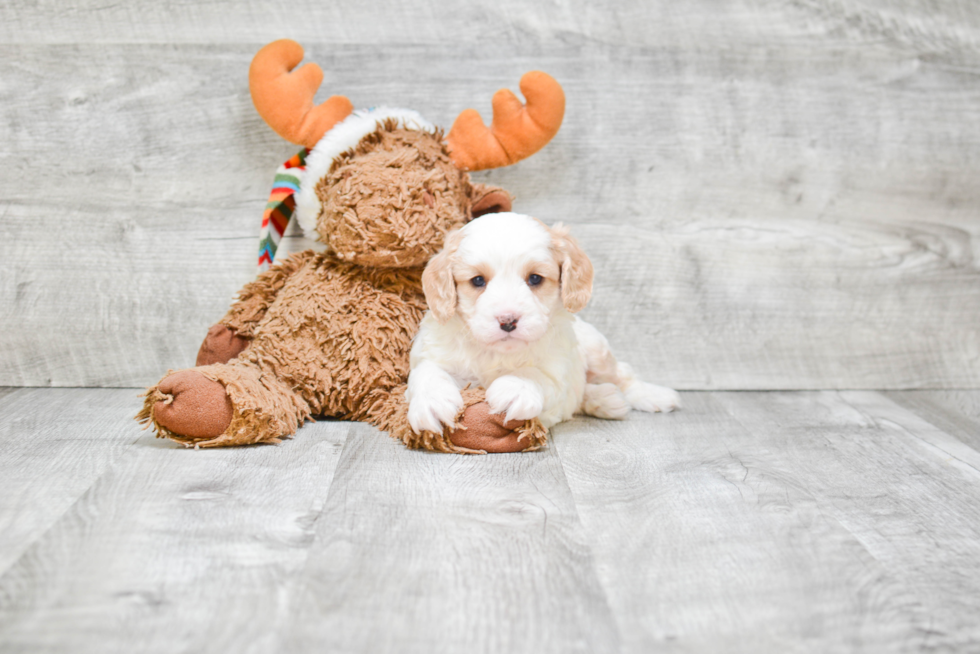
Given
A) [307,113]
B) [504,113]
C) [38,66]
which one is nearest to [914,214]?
[504,113]

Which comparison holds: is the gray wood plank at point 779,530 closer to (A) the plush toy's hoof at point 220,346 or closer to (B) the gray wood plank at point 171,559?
(B) the gray wood plank at point 171,559

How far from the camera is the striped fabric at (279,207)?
1668 mm

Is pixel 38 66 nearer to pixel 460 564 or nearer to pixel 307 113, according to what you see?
pixel 307 113

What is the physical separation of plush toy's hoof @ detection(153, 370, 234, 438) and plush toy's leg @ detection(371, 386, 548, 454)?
12.6 inches

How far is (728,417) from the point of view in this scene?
1.72 m

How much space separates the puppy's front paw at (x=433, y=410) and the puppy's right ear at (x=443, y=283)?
0.14m

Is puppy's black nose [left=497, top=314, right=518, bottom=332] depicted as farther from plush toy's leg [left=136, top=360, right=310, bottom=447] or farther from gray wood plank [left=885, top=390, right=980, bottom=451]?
gray wood plank [left=885, top=390, right=980, bottom=451]

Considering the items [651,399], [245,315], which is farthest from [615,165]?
[245,315]

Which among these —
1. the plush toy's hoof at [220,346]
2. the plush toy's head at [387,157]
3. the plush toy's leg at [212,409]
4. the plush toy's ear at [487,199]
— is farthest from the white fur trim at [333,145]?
the plush toy's leg at [212,409]

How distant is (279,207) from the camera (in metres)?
1.69

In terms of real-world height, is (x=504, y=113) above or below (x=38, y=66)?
below

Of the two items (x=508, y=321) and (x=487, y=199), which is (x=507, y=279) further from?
(x=487, y=199)

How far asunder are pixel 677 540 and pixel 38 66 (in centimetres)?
168

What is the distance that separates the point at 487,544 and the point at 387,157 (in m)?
0.82
